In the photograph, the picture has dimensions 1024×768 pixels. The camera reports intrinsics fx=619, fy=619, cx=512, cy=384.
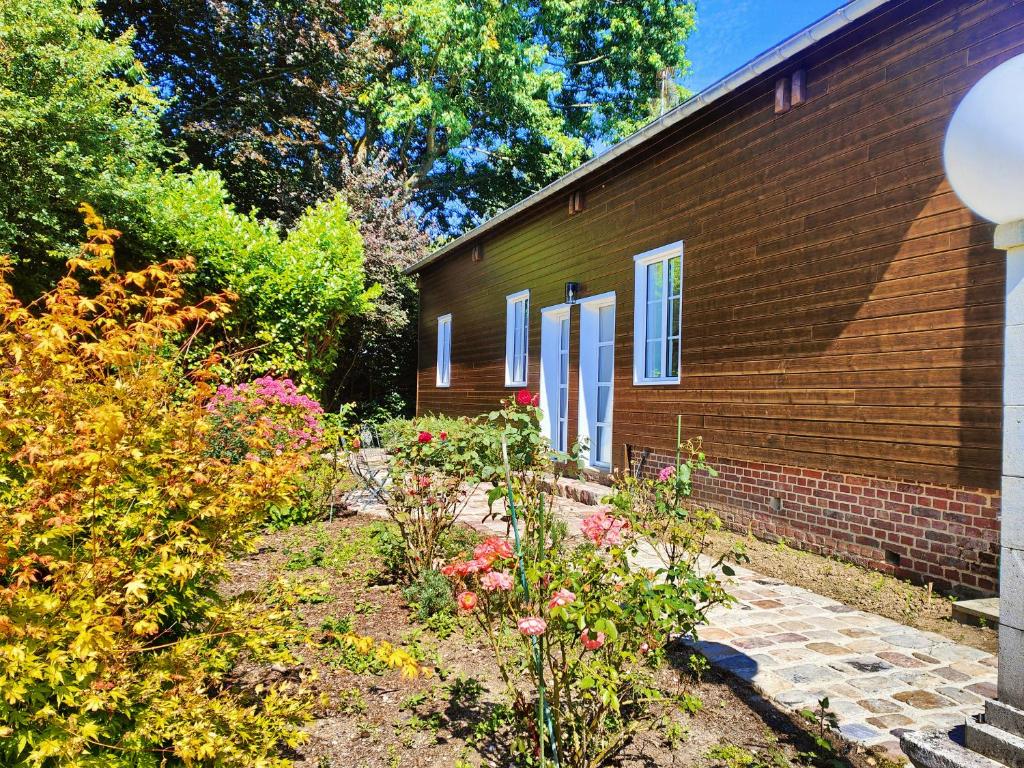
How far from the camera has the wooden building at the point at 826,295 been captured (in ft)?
14.1

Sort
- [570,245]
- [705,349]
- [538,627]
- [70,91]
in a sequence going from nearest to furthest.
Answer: [538,627] → [705,349] → [70,91] → [570,245]

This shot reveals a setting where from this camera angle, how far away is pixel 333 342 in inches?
436

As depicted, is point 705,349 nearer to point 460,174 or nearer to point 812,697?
point 812,697

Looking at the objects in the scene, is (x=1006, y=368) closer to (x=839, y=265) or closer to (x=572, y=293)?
(x=839, y=265)

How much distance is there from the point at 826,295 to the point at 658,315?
2504 mm

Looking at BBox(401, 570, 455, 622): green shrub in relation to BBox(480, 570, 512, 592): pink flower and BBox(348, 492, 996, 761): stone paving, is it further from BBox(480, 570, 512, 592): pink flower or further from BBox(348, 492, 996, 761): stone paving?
BBox(480, 570, 512, 592): pink flower

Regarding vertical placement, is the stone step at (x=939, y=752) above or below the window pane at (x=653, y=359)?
below

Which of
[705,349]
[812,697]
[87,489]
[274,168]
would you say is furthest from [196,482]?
[274,168]

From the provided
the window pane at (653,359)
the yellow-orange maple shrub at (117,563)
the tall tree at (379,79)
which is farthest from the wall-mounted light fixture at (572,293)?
the tall tree at (379,79)

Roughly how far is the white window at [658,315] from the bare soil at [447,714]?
455 cm

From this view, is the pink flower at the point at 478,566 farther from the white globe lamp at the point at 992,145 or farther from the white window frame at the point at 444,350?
the white window frame at the point at 444,350

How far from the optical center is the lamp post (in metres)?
1.75

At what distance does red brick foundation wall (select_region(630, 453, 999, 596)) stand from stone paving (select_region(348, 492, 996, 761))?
0.73 meters

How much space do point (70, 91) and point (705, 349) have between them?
29.7 feet
